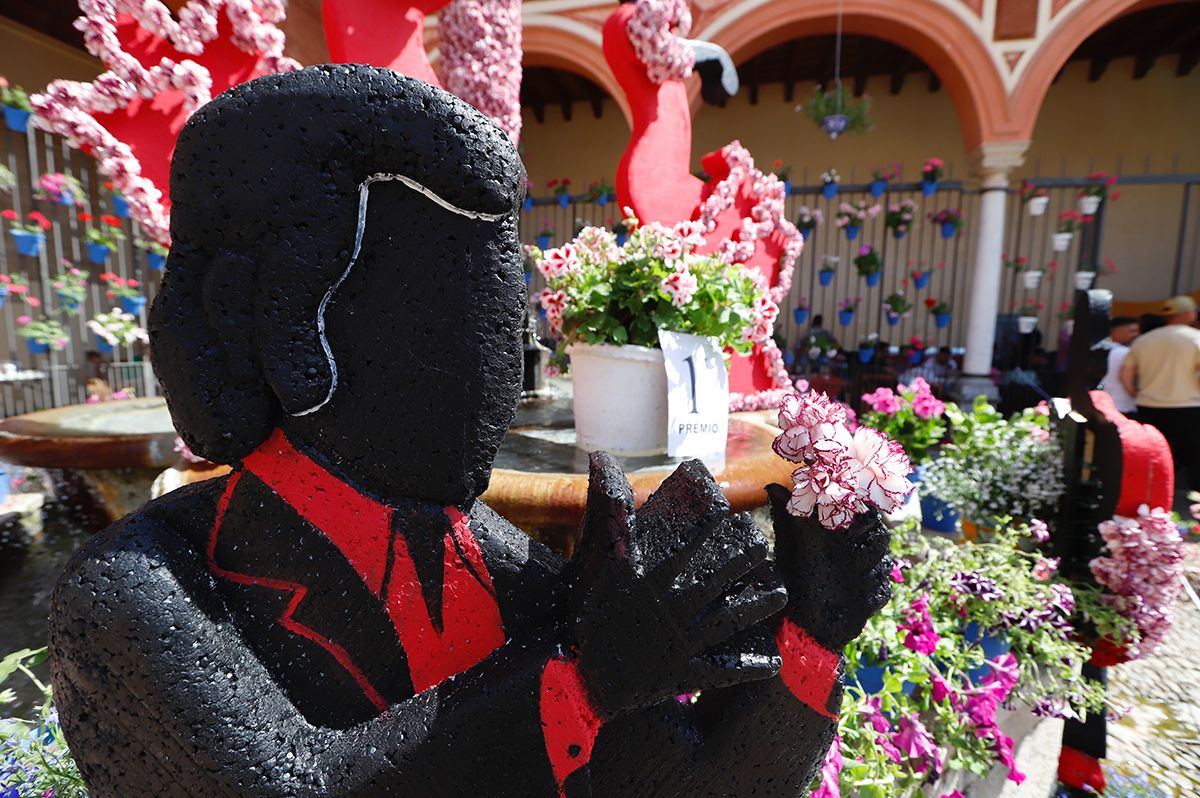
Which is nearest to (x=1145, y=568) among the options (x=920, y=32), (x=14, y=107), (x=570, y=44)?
(x=920, y=32)

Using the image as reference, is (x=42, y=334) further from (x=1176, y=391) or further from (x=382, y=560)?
(x=1176, y=391)

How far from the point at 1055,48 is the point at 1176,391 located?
384cm

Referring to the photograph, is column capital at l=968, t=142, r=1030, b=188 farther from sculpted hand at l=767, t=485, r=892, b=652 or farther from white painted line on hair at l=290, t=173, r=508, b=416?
white painted line on hair at l=290, t=173, r=508, b=416

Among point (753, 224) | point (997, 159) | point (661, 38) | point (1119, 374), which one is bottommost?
point (1119, 374)

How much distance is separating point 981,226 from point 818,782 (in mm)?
7209

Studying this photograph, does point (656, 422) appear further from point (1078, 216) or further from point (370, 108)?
point (1078, 216)

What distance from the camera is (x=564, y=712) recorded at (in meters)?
0.65

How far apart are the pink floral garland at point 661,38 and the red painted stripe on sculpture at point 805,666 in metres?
2.27

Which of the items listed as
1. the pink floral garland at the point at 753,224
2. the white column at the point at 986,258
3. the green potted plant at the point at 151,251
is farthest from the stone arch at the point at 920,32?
the green potted plant at the point at 151,251

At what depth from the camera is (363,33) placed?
1.93 metres

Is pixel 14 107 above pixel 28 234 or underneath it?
above

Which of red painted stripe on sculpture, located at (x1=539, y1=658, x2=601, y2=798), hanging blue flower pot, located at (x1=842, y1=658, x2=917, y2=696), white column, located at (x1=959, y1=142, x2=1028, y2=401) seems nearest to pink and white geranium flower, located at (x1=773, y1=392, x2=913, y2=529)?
red painted stripe on sculpture, located at (x1=539, y1=658, x2=601, y2=798)

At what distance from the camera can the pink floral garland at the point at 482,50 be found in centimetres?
216

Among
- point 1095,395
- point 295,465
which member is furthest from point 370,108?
point 1095,395
